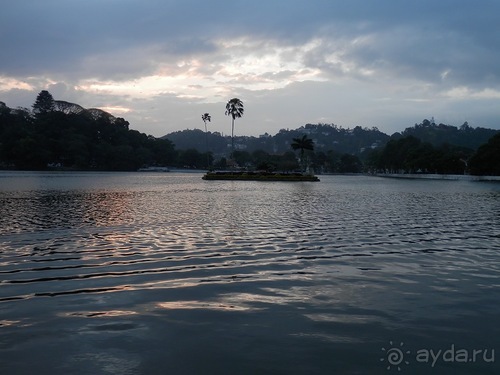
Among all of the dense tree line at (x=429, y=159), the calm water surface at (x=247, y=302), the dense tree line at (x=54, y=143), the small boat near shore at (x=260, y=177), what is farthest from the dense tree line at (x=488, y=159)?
the dense tree line at (x=54, y=143)

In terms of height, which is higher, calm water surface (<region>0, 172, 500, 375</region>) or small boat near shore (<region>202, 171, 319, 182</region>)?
small boat near shore (<region>202, 171, 319, 182</region>)

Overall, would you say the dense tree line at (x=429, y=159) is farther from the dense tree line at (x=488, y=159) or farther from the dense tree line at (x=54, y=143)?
the dense tree line at (x=54, y=143)

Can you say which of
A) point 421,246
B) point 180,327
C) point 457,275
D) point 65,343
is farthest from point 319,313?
point 421,246

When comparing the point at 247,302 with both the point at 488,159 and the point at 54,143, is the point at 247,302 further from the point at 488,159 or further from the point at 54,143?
the point at 54,143

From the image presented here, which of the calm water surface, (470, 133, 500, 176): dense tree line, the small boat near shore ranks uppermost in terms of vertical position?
(470, 133, 500, 176): dense tree line

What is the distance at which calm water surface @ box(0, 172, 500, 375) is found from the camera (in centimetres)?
651

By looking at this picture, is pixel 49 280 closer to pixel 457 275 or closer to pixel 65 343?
pixel 65 343

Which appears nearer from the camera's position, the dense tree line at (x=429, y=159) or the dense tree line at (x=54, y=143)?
the dense tree line at (x=429, y=159)

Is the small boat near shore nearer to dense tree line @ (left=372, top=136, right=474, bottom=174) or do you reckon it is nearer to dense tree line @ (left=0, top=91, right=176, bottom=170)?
dense tree line @ (left=372, top=136, right=474, bottom=174)

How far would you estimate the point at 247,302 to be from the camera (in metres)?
9.23

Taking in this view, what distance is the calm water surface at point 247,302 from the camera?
6508 millimetres

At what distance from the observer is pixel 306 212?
27.6 meters

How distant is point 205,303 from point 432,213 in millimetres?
22887

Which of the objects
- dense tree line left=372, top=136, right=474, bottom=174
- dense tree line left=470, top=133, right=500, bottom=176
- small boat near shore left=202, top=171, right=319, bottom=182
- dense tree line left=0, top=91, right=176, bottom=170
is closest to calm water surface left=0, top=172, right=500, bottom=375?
small boat near shore left=202, top=171, right=319, bottom=182
